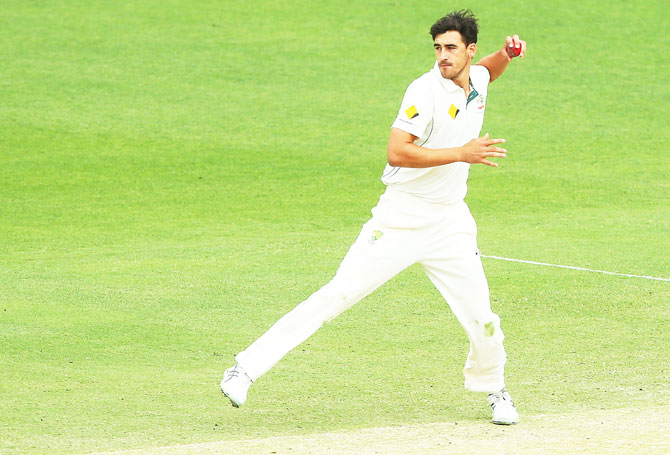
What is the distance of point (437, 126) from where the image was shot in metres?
6.34

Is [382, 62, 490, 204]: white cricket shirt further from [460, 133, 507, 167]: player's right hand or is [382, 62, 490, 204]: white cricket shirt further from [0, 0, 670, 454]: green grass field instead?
[0, 0, 670, 454]: green grass field

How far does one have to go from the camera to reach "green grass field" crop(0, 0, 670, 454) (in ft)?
23.5

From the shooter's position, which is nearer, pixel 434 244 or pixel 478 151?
pixel 478 151

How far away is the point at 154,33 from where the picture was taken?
23828 millimetres

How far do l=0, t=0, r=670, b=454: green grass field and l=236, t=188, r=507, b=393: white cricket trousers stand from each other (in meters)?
0.53

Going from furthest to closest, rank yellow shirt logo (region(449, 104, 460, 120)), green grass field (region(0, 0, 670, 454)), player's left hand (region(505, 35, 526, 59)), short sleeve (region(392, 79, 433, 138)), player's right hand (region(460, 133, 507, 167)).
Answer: green grass field (region(0, 0, 670, 454)), player's left hand (region(505, 35, 526, 59)), yellow shirt logo (region(449, 104, 460, 120)), short sleeve (region(392, 79, 433, 138)), player's right hand (region(460, 133, 507, 167))

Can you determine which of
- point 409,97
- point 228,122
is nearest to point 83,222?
point 228,122

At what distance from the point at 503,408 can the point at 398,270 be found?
100 centimetres

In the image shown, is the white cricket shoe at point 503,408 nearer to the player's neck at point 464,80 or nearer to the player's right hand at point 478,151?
the player's right hand at point 478,151

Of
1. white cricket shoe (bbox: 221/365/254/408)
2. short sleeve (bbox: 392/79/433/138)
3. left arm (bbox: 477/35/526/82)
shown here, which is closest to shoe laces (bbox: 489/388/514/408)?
white cricket shoe (bbox: 221/365/254/408)

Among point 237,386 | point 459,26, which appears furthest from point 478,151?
point 237,386

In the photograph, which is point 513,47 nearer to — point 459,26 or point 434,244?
point 459,26

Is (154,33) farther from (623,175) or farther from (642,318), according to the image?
(642,318)

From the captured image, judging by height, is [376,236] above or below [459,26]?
below
